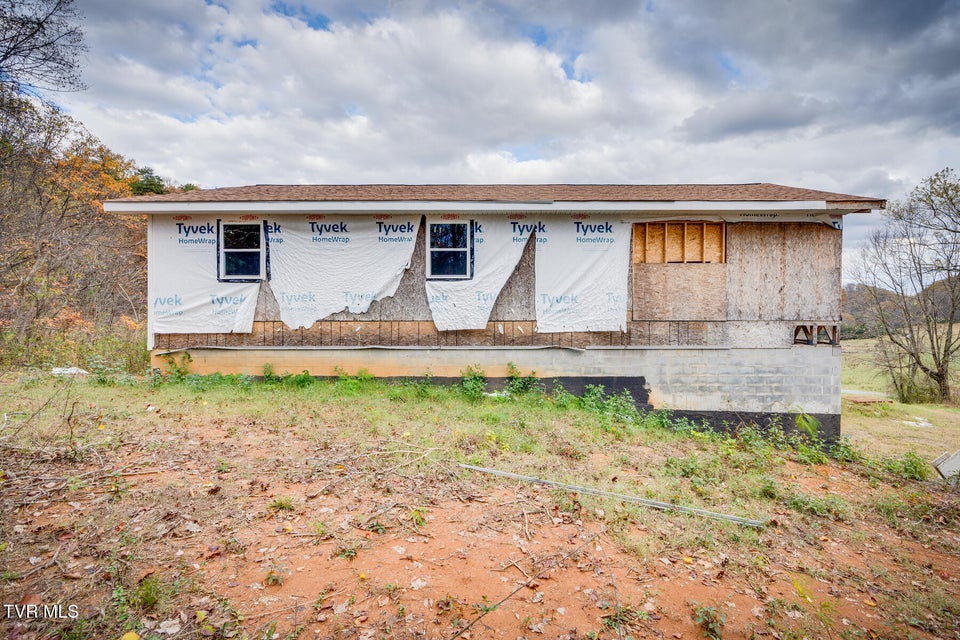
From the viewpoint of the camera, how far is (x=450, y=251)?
866cm

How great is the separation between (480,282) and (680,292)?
403 centimetres

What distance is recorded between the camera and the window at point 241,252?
859 cm

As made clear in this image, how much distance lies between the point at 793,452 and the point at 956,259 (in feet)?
48.0

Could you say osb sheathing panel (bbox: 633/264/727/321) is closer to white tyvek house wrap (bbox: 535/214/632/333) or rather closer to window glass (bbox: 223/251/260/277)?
white tyvek house wrap (bbox: 535/214/632/333)

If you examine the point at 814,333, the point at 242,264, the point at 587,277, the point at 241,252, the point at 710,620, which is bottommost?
the point at 710,620

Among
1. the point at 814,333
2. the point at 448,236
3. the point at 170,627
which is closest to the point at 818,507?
Answer: the point at 814,333

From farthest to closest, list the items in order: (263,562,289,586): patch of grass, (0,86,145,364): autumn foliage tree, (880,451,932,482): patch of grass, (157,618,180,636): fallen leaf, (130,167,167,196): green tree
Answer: (130,167,167,196): green tree → (0,86,145,364): autumn foliage tree → (880,451,932,482): patch of grass → (263,562,289,586): patch of grass → (157,618,180,636): fallen leaf

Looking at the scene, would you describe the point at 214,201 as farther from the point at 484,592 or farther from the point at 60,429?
the point at 484,592

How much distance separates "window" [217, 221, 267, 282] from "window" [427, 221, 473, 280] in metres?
3.34

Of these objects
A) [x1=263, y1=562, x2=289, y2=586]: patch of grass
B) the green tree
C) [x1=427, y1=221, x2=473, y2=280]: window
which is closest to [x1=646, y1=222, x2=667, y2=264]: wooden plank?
[x1=427, y1=221, x2=473, y2=280]: window

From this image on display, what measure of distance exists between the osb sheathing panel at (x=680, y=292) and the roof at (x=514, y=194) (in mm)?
1371

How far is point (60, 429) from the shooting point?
537 centimetres

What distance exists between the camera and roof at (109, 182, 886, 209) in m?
8.01

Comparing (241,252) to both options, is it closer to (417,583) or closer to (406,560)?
(406,560)
